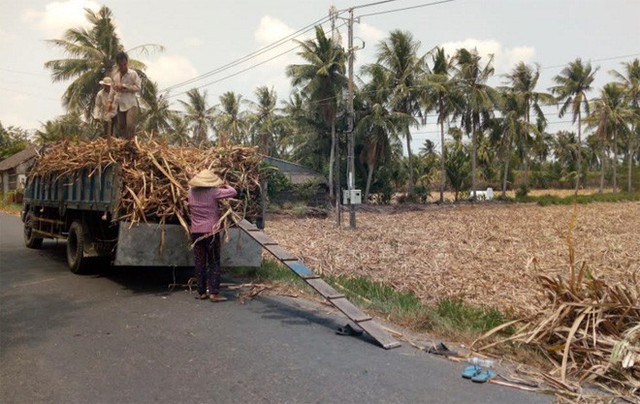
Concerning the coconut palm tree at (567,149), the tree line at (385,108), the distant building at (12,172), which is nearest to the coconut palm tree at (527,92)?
the tree line at (385,108)

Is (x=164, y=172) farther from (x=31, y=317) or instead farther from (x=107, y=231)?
(x=31, y=317)

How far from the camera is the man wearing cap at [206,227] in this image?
23.7ft

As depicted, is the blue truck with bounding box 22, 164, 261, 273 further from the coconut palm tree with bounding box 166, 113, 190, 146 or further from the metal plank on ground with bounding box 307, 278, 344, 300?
the coconut palm tree with bounding box 166, 113, 190, 146

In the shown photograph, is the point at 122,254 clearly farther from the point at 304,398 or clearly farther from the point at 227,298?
the point at 304,398

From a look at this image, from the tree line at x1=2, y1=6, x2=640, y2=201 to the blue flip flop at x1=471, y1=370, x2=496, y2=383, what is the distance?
57.1 ft

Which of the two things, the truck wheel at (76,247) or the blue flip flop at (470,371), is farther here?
the truck wheel at (76,247)

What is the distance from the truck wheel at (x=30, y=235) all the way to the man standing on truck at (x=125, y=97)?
4.00m

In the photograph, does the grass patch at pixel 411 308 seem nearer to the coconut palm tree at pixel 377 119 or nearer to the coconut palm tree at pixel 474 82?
the coconut palm tree at pixel 377 119

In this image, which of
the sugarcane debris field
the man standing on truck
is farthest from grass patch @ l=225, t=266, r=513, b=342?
the man standing on truck

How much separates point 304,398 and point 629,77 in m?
61.1

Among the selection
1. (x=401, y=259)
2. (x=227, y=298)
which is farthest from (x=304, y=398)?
(x=401, y=259)

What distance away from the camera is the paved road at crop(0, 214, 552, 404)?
14.0 feet

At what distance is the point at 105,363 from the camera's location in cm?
490

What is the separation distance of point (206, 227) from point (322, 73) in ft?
89.9
